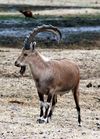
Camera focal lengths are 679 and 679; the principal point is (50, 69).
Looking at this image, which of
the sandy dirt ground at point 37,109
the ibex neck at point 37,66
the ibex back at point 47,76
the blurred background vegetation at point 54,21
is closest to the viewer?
the sandy dirt ground at point 37,109

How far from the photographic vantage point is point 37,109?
1688 cm

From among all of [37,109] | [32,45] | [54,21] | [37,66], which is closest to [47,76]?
[37,66]

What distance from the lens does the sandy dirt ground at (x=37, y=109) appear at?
1368 cm

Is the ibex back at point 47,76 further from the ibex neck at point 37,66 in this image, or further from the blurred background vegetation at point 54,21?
the blurred background vegetation at point 54,21

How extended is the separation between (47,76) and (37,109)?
6.38 ft

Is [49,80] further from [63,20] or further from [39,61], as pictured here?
[63,20]

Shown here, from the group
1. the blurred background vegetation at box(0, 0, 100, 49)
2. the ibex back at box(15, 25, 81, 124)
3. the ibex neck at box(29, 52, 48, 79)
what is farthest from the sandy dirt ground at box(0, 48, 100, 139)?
the blurred background vegetation at box(0, 0, 100, 49)

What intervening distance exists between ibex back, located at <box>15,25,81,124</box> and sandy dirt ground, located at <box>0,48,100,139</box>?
438 mm

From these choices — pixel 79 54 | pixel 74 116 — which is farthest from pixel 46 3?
pixel 74 116

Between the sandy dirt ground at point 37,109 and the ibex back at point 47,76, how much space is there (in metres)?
0.44

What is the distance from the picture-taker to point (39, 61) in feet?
50.3

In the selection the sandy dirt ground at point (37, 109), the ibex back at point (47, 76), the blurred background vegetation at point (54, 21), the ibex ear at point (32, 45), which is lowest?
the blurred background vegetation at point (54, 21)

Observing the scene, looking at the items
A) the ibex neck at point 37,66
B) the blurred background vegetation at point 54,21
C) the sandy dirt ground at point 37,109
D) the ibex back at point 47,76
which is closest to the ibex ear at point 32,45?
the ibex back at point 47,76

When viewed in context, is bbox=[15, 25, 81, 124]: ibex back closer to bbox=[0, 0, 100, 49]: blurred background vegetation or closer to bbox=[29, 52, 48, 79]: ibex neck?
bbox=[29, 52, 48, 79]: ibex neck
